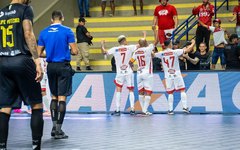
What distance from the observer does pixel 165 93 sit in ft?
A: 57.8

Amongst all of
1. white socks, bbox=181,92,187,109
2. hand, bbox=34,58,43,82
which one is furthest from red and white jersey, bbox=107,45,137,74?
hand, bbox=34,58,43,82

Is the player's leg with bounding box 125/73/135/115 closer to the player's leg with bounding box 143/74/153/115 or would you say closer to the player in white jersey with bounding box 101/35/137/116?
the player in white jersey with bounding box 101/35/137/116

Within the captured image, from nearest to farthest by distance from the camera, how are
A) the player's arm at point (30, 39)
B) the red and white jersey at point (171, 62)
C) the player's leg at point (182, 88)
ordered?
the player's arm at point (30, 39)
the player's leg at point (182, 88)
the red and white jersey at point (171, 62)

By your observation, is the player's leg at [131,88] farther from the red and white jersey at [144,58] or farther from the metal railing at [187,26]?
the metal railing at [187,26]

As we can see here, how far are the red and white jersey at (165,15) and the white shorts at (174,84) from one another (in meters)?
3.99

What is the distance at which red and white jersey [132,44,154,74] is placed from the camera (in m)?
17.2

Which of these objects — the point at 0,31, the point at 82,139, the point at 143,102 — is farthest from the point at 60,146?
the point at 143,102

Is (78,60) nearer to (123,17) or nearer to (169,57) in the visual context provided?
(123,17)

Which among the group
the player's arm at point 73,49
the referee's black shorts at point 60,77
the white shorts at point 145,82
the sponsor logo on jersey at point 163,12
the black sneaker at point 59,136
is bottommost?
the black sneaker at point 59,136

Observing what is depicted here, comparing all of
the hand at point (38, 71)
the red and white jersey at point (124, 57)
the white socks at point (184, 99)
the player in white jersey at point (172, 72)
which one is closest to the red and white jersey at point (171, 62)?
the player in white jersey at point (172, 72)

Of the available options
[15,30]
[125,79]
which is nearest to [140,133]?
[15,30]

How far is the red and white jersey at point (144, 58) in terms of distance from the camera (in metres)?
17.2

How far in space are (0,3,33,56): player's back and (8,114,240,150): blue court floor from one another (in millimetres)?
1811

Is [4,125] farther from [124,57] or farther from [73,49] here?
[124,57]
